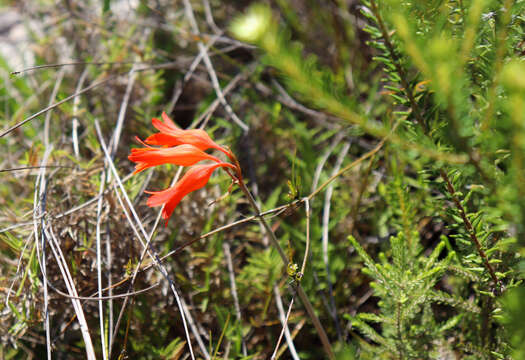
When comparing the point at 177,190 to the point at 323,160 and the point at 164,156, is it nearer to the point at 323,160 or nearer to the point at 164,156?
the point at 164,156

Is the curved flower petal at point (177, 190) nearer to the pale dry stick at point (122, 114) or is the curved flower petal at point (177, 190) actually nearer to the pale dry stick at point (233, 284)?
the pale dry stick at point (233, 284)

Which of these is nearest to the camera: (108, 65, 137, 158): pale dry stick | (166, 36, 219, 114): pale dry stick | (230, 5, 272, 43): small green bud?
(230, 5, 272, 43): small green bud

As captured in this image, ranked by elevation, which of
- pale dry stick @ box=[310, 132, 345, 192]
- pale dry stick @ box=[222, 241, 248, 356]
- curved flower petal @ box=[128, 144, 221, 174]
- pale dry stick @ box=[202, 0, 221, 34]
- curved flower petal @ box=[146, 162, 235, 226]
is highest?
pale dry stick @ box=[202, 0, 221, 34]

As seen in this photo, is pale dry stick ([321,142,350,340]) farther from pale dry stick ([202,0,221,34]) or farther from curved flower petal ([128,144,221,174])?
pale dry stick ([202,0,221,34])

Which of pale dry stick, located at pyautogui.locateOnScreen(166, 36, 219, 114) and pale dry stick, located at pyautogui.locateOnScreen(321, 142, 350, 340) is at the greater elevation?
pale dry stick, located at pyautogui.locateOnScreen(166, 36, 219, 114)

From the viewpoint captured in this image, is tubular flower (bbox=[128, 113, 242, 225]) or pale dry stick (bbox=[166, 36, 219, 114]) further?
pale dry stick (bbox=[166, 36, 219, 114])

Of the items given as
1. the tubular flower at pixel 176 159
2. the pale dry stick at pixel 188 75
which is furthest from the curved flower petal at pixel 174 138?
the pale dry stick at pixel 188 75

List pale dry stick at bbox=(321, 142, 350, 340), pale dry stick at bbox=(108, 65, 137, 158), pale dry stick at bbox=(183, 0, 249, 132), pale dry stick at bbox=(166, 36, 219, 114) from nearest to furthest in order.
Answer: pale dry stick at bbox=(321, 142, 350, 340)
pale dry stick at bbox=(108, 65, 137, 158)
pale dry stick at bbox=(183, 0, 249, 132)
pale dry stick at bbox=(166, 36, 219, 114)

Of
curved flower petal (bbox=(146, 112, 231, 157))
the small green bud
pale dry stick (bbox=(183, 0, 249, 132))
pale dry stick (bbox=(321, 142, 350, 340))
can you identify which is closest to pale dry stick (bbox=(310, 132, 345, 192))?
pale dry stick (bbox=(321, 142, 350, 340))

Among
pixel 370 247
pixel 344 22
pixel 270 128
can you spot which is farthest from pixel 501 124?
pixel 344 22
